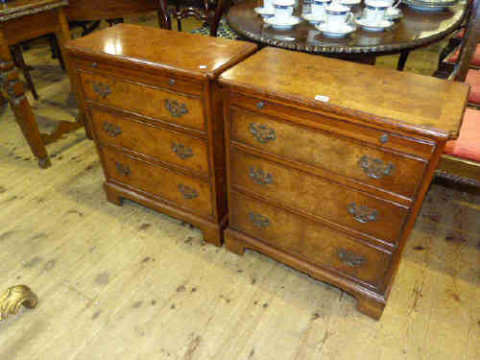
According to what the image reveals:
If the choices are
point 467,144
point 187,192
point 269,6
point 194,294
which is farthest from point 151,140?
point 467,144

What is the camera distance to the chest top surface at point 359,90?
3.29 feet

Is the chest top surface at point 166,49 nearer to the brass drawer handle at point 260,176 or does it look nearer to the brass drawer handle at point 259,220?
the brass drawer handle at point 260,176

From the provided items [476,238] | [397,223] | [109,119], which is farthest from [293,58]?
[476,238]

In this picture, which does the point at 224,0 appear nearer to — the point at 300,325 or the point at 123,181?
the point at 123,181

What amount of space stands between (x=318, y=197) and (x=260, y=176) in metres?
0.23

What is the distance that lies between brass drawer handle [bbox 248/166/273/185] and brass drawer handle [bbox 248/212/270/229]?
0.17 m

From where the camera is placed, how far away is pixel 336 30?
1.58m

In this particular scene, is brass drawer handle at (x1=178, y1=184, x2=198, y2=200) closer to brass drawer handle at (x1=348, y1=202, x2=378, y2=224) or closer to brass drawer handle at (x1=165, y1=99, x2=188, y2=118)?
brass drawer handle at (x1=165, y1=99, x2=188, y2=118)

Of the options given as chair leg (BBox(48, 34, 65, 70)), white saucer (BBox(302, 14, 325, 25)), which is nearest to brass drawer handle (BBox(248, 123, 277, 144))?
white saucer (BBox(302, 14, 325, 25))

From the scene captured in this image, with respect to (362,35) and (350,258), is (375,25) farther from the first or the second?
(350,258)

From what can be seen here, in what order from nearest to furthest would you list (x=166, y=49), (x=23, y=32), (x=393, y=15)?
(x=166, y=49) < (x=393, y=15) < (x=23, y=32)

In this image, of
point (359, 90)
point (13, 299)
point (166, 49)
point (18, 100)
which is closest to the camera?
point (359, 90)

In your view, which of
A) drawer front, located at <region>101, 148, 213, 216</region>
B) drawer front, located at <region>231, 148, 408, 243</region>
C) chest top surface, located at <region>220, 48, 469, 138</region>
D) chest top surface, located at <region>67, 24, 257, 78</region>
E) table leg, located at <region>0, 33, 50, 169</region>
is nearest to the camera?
chest top surface, located at <region>220, 48, 469, 138</region>

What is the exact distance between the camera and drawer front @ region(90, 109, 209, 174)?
A: 1.51 m
